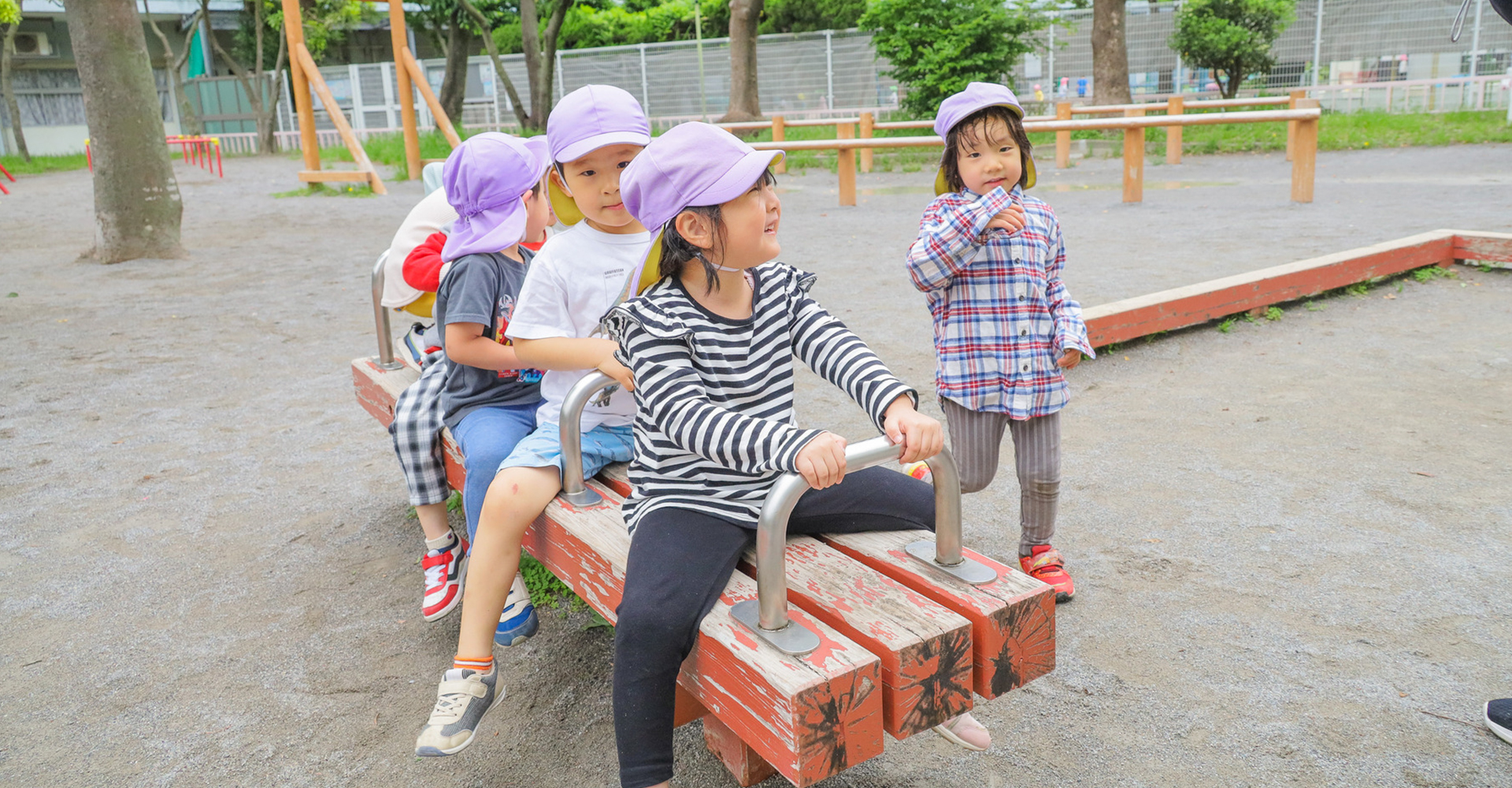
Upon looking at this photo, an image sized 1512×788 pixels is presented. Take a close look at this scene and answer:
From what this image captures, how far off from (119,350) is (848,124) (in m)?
8.63

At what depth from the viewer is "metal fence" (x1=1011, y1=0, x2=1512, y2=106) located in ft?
61.7

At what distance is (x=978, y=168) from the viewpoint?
8.68ft

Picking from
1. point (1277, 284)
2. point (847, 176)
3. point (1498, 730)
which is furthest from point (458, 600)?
point (847, 176)

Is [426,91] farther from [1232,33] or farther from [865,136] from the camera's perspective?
[1232,33]

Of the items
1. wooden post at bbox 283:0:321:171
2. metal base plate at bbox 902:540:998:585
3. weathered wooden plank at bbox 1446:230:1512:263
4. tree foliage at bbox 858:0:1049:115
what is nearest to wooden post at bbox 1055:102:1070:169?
tree foliage at bbox 858:0:1049:115

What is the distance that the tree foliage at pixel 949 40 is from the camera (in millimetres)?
17594

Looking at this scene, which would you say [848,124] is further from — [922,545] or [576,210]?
[922,545]

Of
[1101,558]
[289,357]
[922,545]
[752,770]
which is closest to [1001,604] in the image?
[922,545]

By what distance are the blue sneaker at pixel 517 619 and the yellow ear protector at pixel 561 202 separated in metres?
0.90

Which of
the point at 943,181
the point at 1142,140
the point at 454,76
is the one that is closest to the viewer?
the point at 943,181

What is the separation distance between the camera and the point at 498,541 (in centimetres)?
232

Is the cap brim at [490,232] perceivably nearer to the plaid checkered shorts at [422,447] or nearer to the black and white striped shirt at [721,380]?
the plaid checkered shorts at [422,447]

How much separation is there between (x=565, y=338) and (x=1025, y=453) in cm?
119

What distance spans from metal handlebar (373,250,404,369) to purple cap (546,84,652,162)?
1.06 metres
